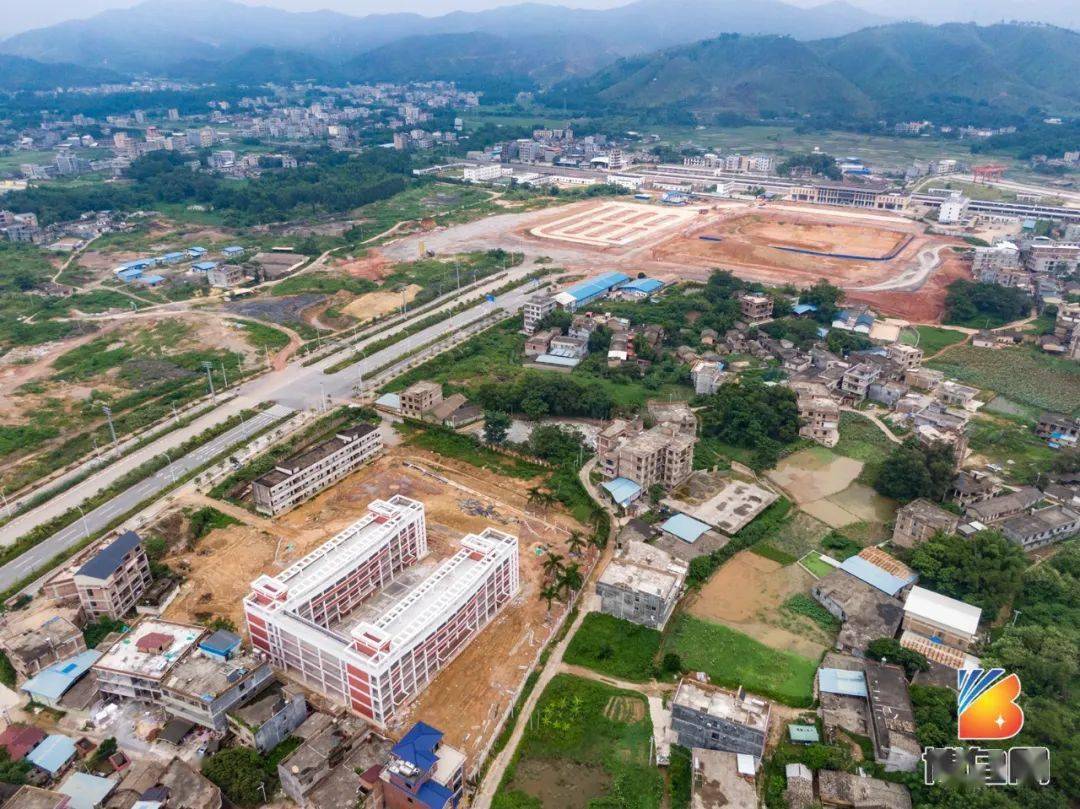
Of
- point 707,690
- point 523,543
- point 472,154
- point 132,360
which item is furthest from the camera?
point 472,154

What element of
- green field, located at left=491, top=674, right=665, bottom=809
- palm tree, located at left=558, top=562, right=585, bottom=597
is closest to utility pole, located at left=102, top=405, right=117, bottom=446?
palm tree, located at left=558, top=562, right=585, bottom=597

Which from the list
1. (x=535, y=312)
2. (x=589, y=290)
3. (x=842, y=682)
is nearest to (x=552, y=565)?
(x=842, y=682)

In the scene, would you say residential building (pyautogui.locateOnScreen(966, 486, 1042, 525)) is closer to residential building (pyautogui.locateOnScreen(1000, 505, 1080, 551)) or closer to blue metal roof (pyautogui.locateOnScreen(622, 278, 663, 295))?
residential building (pyautogui.locateOnScreen(1000, 505, 1080, 551))

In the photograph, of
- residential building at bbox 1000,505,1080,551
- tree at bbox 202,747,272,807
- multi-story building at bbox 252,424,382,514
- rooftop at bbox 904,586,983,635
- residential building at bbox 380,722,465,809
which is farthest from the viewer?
multi-story building at bbox 252,424,382,514

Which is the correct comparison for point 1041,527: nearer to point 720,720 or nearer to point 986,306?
point 720,720

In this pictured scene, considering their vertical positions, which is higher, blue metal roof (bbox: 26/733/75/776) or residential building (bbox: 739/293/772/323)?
residential building (bbox: 739/293/772/323)

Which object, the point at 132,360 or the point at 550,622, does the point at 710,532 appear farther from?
the point at 132,360

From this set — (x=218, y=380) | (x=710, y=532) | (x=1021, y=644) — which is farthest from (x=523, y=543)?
(x=218, y=380)

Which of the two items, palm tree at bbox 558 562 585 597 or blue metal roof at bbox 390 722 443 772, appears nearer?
blue metal roof at bbox 390 722 443 772
